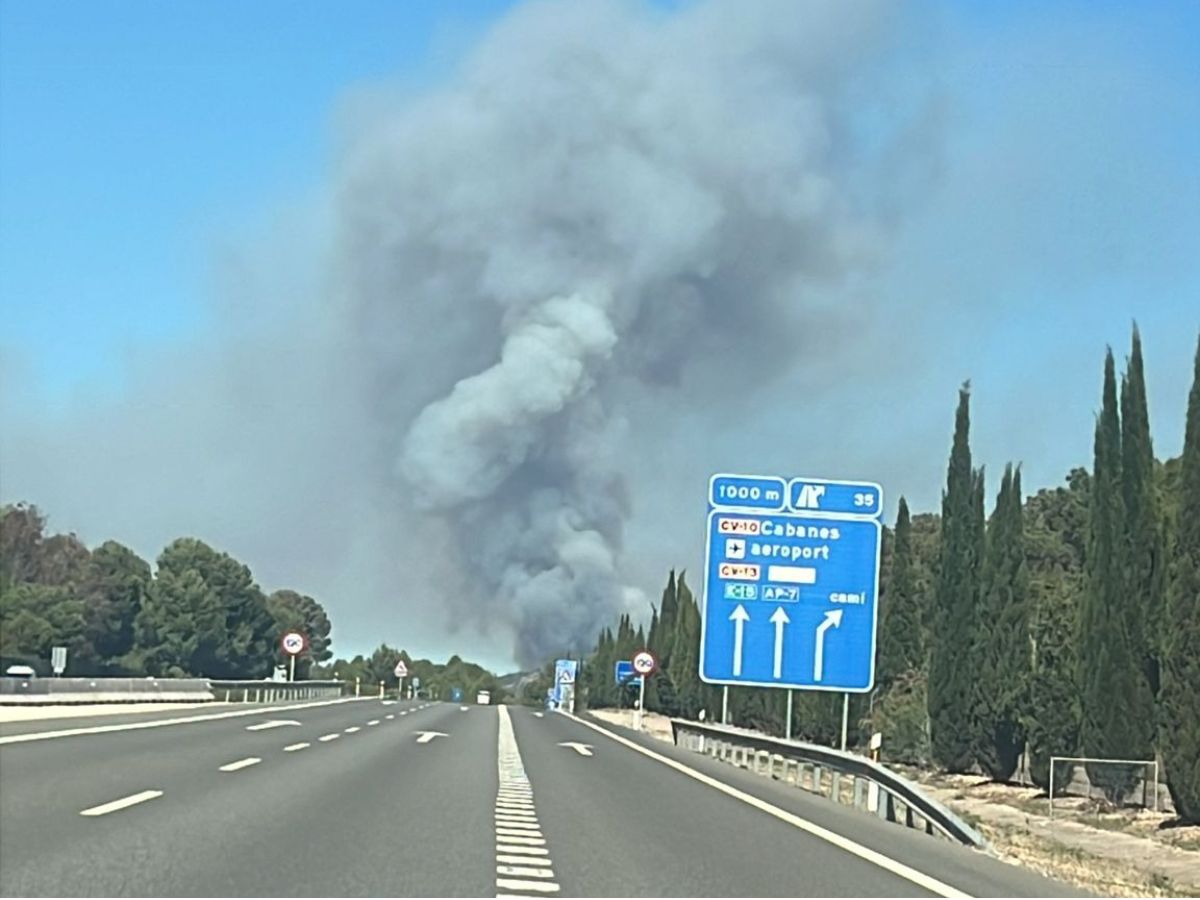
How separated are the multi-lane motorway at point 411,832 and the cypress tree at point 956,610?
23.8 m

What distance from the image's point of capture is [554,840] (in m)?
14.8

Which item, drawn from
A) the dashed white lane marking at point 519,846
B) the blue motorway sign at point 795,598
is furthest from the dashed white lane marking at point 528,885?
the blue motorway sign at point 795,598

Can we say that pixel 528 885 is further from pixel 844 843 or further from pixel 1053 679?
pixel 1053 679

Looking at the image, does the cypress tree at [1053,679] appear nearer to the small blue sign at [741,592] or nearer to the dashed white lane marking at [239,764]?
the small blue sign at [741,592]

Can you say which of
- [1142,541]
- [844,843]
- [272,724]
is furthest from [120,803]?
[1142,541]

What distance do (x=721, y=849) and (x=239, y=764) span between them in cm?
948

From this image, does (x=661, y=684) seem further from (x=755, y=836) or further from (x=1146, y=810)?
(x=755, y=836)

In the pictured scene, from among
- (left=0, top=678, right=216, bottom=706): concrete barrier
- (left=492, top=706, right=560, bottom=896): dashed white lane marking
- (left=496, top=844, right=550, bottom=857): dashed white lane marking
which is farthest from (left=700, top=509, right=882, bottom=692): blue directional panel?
(left=0, top=678, right=216, bottom=706): concrete barrier

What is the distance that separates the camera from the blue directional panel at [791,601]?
30.0m

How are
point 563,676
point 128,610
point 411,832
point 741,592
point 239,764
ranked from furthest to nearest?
1. point 563,676
2. point 128,610
3. point 741,592
4. point 239,764
5. point 411,832

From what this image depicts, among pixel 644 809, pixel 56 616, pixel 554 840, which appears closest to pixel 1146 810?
pixel 644 809

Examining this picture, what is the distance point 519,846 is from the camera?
46.1ft

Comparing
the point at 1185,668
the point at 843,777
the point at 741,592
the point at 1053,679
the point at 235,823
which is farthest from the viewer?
the point at 1053,679

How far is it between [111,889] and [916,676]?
176ft
